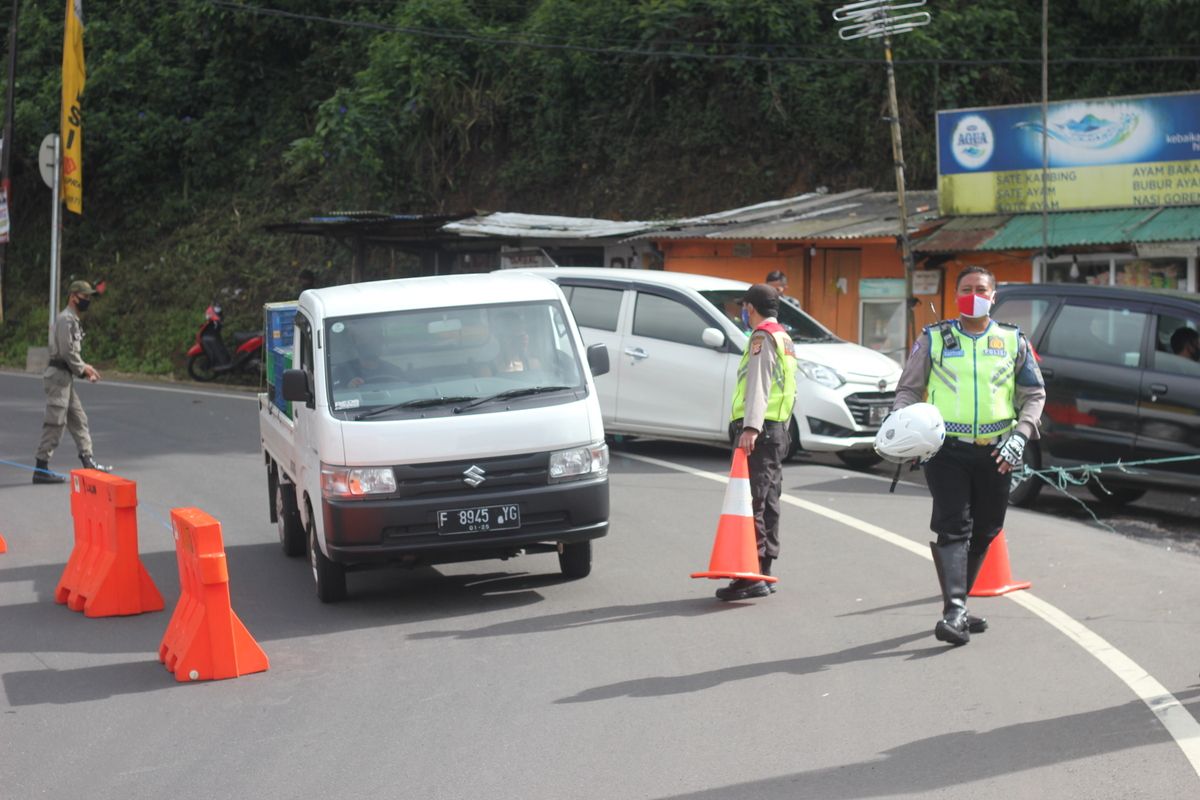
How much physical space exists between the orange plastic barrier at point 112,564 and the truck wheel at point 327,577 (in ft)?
3.29

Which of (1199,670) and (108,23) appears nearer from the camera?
(1199,670)

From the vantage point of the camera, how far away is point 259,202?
38.3 m

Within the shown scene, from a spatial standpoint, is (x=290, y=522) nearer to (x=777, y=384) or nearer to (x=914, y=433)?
(x=777, y=384)

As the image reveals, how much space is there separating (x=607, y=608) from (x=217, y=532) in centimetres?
241

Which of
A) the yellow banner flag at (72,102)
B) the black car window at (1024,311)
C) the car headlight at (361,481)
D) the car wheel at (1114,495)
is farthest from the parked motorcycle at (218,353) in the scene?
the car headlight at (361,481)

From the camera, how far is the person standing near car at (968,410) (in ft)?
24.5

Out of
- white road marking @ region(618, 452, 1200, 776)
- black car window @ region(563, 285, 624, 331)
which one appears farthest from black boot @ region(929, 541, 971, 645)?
black car window @ region(563, 285, 624, 331)

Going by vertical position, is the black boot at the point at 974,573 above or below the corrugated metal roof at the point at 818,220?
below

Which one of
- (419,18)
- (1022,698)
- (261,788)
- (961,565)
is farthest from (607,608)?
(419,18)

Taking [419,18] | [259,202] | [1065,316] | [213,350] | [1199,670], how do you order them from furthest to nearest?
[259,202]
[419,18]
[213,350]
[1065,316]
[1199,670]

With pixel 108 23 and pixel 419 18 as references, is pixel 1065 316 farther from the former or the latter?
pixel 108 23

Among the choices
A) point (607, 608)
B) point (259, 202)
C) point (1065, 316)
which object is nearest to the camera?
point (607, 608)

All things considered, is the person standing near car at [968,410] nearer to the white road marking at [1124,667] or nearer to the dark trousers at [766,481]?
the white road marking at [1124,667]

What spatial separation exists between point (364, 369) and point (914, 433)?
349 centimetres
